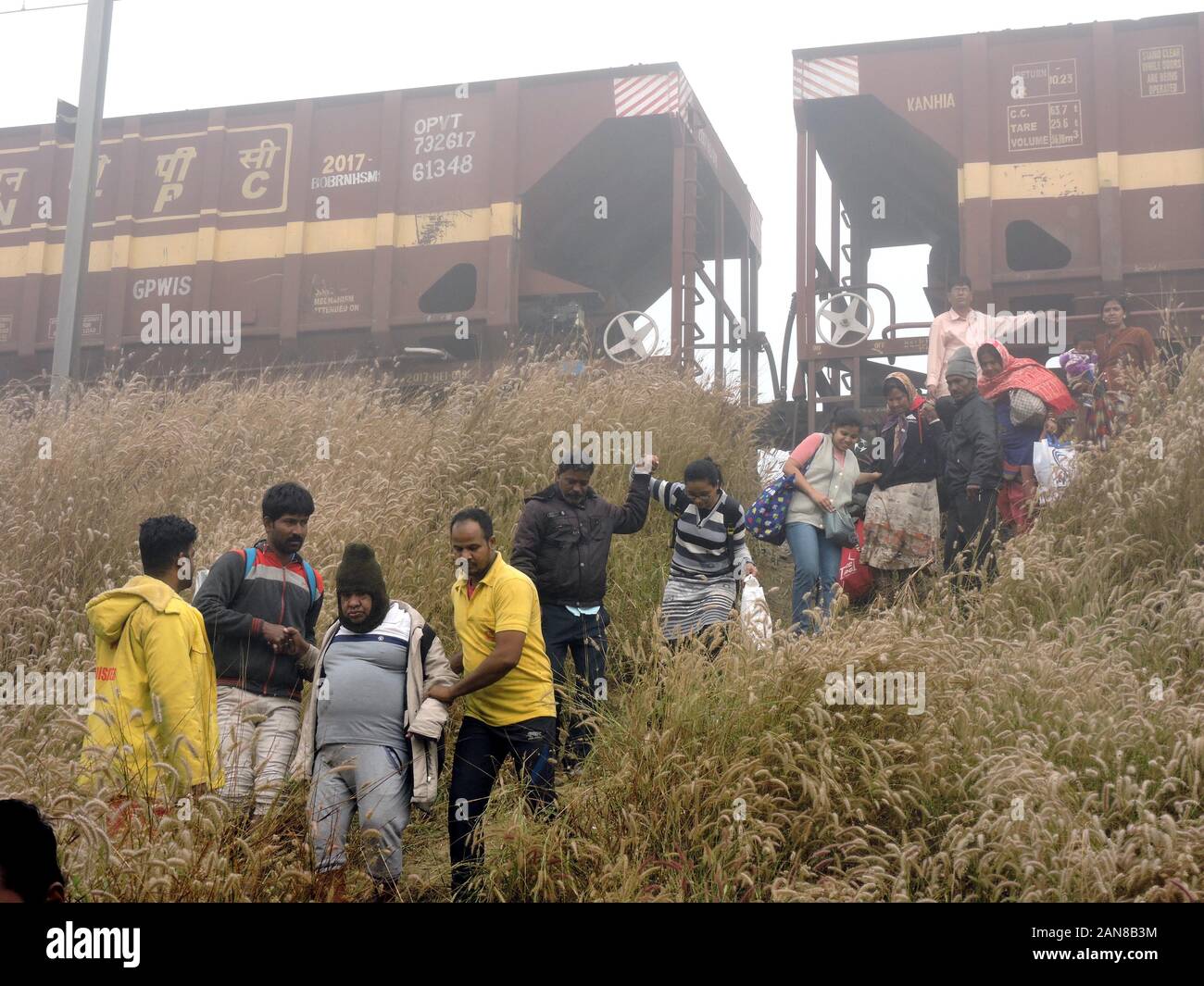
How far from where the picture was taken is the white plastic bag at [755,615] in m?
5.02

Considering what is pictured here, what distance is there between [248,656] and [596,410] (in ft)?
15.3

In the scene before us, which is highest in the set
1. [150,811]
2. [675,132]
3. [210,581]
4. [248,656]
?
[675,132]

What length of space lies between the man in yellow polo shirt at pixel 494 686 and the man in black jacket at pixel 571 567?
765 mm

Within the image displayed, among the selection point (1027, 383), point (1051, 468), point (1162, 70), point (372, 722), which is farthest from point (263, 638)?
point (1162, 70)

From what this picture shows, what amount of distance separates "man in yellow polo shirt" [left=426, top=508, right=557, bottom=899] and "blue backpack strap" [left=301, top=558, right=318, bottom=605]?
22.6 inches

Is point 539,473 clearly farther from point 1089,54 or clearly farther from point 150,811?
point 1089,54

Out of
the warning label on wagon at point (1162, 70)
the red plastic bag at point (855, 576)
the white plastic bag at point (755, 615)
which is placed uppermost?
the warning label on wagon at point (1162, 70)

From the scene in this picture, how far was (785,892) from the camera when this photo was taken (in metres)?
3.76

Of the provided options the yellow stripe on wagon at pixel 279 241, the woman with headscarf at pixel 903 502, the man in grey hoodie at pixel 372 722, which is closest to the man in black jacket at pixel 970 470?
the woman with headscarf at pixel 903 502

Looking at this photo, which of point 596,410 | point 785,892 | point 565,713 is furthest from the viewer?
point 596,410

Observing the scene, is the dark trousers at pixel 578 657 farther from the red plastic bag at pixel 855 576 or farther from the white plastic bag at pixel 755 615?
the red plastic bag at pixel 855 576

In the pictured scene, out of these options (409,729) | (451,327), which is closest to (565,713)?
(409,729)

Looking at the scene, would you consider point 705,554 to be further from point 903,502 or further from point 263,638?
point 263,638
